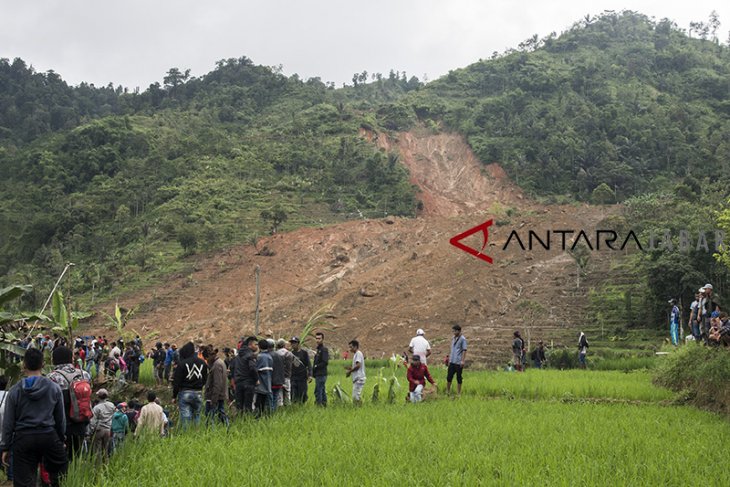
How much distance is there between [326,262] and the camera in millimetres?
39844

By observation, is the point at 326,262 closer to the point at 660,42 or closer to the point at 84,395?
the point at 84,395

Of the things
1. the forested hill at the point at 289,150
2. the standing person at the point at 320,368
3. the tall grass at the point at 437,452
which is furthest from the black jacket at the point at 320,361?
the forested hill at the point at 289,150

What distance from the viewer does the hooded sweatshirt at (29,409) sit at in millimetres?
5988

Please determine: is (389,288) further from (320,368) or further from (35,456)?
(35,456)

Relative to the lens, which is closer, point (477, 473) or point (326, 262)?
point (477, 473)

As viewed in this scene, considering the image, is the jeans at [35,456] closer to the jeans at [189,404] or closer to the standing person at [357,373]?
the jeans at [189,404]

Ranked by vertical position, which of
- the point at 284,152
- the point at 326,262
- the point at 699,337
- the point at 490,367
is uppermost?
the point at 284,152

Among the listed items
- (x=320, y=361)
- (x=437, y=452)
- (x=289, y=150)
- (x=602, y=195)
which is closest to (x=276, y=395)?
(x=320, y=361)

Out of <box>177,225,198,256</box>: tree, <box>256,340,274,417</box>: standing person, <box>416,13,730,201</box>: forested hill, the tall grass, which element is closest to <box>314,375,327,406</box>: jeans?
<box>256,340,274,417</box>: standing person

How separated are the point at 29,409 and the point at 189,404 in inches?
155

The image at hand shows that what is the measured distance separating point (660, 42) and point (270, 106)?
54.2m

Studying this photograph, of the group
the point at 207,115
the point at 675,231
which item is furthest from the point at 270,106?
the point at 675,231

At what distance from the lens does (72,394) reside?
7.06 meters

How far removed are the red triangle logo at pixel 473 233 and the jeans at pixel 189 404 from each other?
93.5 feet
